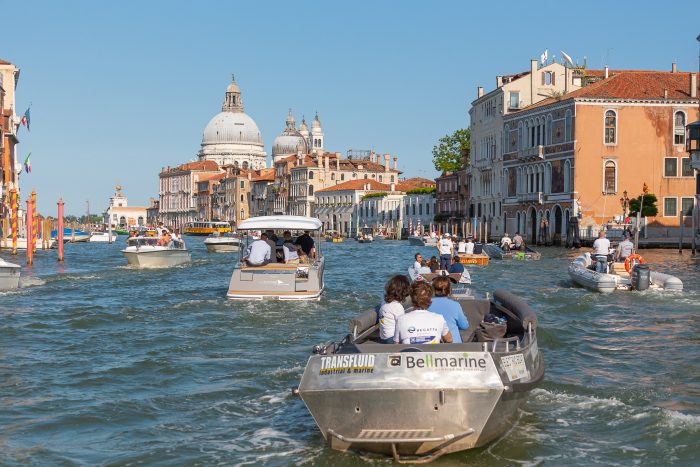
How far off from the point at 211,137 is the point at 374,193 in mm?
88263

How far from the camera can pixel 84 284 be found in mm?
26750

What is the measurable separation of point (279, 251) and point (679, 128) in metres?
39.6

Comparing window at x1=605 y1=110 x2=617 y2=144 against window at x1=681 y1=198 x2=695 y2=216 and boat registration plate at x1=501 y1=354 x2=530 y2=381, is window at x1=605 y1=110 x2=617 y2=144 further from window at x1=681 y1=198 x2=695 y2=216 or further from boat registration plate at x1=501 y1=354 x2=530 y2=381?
boat registration plate at x1=501 y1=354 x2=530 y2=381

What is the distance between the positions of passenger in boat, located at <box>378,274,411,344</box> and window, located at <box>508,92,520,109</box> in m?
59.2

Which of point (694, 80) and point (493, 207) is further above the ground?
point (694, 80)

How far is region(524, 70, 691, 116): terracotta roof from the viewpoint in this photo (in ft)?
181

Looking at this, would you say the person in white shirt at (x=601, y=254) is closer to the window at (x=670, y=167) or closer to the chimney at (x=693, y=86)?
the window at (x=670, y=167)

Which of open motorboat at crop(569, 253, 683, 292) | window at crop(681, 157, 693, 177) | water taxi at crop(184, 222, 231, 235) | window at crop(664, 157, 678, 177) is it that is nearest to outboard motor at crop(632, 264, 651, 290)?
open motorboat at crop(569, 253, 683, 292)

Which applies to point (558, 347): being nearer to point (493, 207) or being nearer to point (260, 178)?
point (493, 207)

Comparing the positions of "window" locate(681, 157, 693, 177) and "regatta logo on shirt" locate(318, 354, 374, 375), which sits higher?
"window" locate(681, 157, 693, 177)

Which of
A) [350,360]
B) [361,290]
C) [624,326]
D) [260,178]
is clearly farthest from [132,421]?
[260,178]

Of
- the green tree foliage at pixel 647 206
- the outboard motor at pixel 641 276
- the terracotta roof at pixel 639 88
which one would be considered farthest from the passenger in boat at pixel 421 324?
the terracotta roof at pixel 639 88

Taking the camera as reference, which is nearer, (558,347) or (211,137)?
(558,347)

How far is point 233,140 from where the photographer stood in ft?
638
